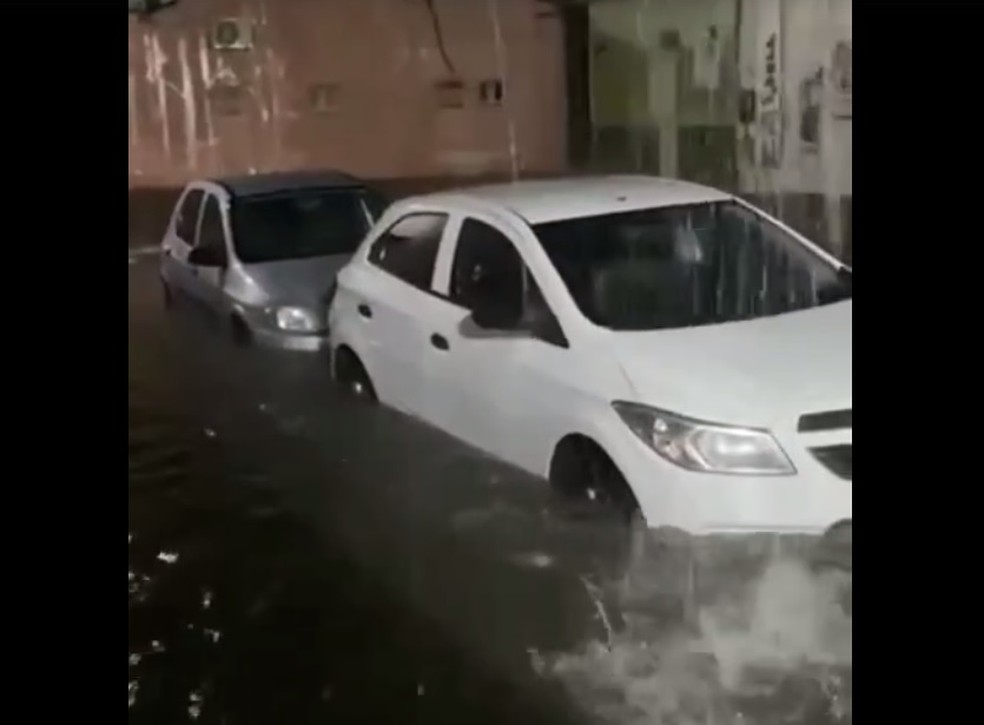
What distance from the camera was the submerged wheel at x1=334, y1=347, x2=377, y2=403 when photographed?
149 centimetres

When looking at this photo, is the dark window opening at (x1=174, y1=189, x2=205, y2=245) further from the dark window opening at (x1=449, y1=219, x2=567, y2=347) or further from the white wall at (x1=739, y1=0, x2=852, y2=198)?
the white wall at (x1=739, y1=0, x2=852, y2=198)

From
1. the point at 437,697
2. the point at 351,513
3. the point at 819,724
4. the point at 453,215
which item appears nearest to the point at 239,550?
the point at 351,513

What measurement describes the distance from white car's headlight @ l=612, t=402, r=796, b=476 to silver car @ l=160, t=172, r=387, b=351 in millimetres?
360

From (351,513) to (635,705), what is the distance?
1.08ft

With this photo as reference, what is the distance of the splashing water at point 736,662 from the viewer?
4.45 feet

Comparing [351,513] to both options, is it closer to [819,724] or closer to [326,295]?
[326,295]

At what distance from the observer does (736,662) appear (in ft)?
4.49

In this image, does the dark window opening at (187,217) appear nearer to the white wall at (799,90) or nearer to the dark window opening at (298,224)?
the dark window opening at (298,224)

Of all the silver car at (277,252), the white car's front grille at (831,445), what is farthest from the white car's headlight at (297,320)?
the white car's front grille at (831,445)

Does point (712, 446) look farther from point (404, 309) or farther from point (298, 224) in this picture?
point (298, 224)

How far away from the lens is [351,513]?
1.44 metres

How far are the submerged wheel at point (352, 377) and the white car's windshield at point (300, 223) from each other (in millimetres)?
108

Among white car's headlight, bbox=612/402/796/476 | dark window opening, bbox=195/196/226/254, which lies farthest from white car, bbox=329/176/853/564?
dark window opening, bbox=195/196/226/254
